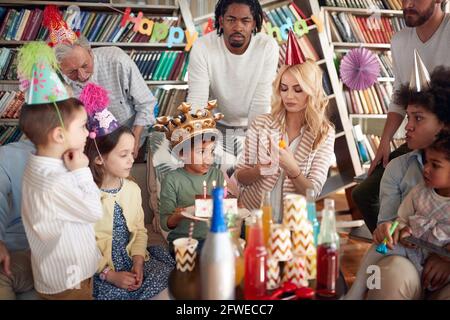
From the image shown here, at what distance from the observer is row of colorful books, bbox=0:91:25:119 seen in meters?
3.55

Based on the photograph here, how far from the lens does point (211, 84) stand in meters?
3.05

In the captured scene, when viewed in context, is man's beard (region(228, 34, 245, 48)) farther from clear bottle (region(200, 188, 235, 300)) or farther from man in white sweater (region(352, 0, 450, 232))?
clear bottle (region(200, 188, 235, 300))

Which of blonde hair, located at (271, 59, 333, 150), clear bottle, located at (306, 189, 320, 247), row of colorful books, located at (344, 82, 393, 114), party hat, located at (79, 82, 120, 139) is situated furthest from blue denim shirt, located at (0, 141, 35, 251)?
row of colorful books, located at (344, 82, 393, 114)

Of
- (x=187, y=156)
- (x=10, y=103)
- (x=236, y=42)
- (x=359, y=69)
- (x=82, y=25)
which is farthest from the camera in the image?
(x=359, y=69)

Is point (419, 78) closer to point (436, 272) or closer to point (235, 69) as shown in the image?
point (436, 272)

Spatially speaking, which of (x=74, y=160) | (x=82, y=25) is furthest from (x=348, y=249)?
(x=82, y=25)

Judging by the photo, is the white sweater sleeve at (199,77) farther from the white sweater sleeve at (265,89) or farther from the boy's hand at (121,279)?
the boy's hand at (121,279)

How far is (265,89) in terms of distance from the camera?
9.81 feet

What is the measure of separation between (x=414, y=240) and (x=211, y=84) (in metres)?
1.78

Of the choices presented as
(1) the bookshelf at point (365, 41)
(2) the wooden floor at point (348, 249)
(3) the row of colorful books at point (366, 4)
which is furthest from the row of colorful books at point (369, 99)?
(2) the wooden floor at point (348, 249)

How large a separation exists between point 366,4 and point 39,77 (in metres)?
3.34

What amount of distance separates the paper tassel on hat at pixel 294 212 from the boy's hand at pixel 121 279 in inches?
27.0

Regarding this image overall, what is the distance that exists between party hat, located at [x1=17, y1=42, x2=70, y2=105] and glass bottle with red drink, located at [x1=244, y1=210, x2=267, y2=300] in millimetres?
819
